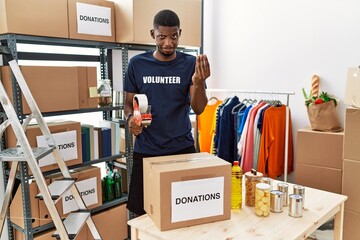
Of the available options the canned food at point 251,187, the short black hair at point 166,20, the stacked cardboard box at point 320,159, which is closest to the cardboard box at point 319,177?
the stacked cardboard box at point 320,159

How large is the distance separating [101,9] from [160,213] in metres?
1.81

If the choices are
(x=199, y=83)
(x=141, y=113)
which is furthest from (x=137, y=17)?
(x=141, y=113)

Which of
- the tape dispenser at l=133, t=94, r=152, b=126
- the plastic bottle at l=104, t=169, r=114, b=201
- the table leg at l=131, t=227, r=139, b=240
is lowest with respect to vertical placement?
the plastic bottle at l=104, t=169, r=114, b=201

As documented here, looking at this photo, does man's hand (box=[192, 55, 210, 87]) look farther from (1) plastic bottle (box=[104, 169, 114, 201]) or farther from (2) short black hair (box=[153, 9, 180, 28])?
(1) plastic bottle (box=[104, 169, 114, 201])

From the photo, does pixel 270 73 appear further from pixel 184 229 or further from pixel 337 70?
pixel 184 229

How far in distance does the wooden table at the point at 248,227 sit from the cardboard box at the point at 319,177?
1231 mm

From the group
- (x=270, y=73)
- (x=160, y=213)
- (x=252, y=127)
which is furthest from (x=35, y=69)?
(x=270, y=73)

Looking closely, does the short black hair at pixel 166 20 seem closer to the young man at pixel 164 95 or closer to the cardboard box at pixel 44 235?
the young man at pixel 164 95

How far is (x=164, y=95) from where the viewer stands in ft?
5.69

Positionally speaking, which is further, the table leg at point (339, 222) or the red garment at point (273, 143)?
the red garment at point (273, 143)

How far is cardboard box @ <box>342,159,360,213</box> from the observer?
7.88 ft

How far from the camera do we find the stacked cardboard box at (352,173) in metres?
2.38

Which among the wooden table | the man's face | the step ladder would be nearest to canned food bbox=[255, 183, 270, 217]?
the wooden table

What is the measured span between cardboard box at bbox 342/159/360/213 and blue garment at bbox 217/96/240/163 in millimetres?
919
